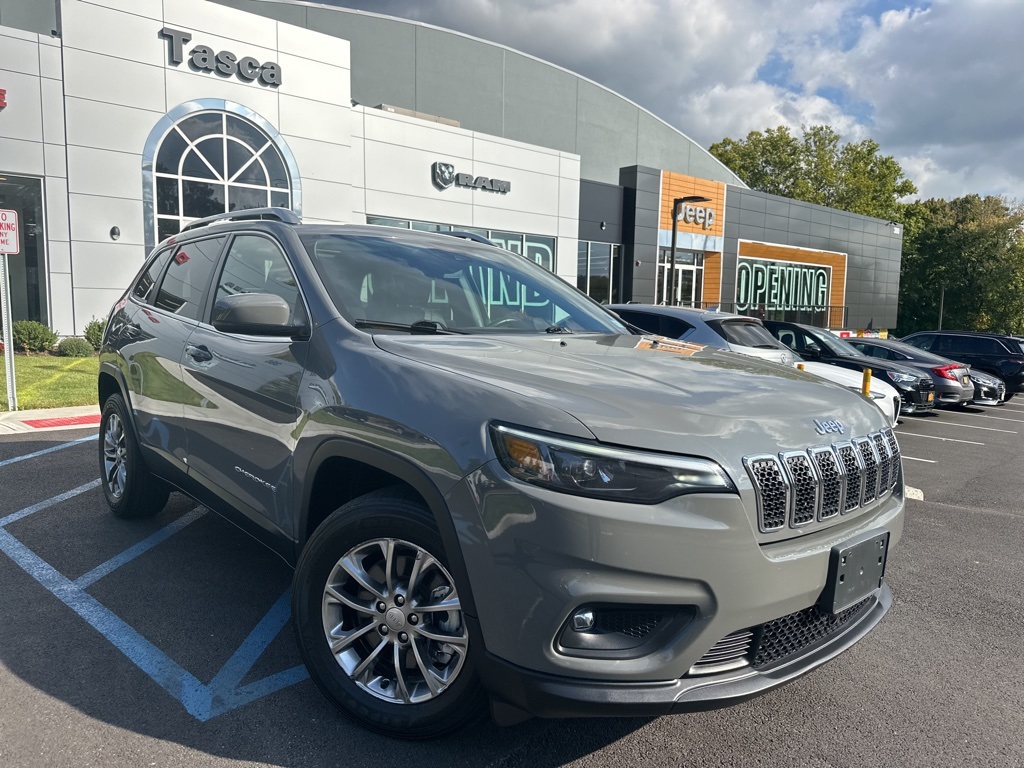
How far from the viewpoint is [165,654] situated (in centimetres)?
312

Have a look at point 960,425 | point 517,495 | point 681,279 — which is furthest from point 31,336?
point 681,279

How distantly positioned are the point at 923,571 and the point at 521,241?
20.9 meters

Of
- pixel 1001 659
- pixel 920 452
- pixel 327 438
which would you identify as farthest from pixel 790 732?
pixel 920 452

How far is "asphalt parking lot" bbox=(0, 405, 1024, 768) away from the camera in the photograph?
2.49 m

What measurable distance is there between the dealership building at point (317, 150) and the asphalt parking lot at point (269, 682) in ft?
30.3

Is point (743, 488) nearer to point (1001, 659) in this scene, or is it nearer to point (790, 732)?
point (790, 732)

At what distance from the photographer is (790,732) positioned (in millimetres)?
2662

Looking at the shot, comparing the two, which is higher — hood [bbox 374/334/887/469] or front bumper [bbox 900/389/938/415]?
hood [bbox 374/334/887/469]

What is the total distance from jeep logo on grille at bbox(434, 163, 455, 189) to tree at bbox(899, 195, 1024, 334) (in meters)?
42.1

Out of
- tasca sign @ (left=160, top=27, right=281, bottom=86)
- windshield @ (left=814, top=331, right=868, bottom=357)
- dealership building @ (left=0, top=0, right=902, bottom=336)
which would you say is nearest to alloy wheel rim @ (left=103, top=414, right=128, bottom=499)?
dealership building @ (left=0, top=0, right=902, bottom=336)

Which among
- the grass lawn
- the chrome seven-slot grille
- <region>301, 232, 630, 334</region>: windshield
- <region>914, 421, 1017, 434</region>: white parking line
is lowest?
<region>914, 421, 1017, 434</region>: white parking line

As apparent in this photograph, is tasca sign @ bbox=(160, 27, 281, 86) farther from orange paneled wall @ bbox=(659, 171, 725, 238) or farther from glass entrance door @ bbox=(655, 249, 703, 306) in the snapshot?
glass entrance door @ bbox=(655, 249, 703, 306)

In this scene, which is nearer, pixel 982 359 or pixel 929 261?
pixel 982 359

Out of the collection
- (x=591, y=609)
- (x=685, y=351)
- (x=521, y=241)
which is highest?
(x=521, y=241)
